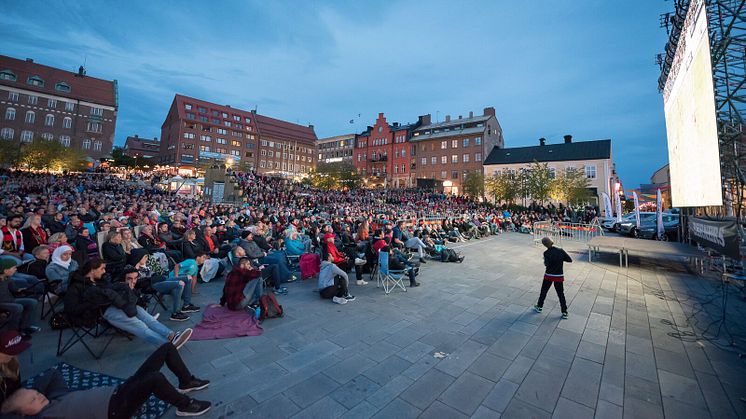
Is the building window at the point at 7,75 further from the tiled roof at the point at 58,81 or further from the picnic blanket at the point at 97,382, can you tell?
the picnic blanket at the point at 97,382

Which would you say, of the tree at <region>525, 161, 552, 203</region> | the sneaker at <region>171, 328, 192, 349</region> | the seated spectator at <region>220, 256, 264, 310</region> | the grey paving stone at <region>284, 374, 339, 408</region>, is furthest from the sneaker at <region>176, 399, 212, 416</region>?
the tree at <region>525, 161, 552, 203</region>

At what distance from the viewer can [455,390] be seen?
3.46m

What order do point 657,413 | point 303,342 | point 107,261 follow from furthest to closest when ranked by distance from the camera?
point 107,261
point 303,342
point 657,413

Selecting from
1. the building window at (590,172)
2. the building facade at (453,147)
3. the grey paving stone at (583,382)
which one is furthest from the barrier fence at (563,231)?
the building facade at (453,147)

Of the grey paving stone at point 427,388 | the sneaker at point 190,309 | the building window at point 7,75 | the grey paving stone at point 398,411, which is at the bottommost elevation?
the grey paving stone at point 398,411

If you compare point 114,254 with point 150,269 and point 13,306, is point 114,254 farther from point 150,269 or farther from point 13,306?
point 13,306

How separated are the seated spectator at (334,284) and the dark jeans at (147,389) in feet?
12.0

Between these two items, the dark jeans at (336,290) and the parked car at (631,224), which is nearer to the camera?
the dark jeans at (336,290)

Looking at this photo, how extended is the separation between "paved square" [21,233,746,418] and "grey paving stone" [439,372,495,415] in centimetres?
2

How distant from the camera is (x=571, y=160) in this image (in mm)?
40812

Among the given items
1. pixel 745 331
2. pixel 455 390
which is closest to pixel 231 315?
pixel 455 390

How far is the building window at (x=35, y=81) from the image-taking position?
4955 centimetres

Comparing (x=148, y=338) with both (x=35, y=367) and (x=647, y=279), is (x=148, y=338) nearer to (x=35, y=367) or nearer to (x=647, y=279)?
(x=35, y=367)

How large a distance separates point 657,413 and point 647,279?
26.1 ft
